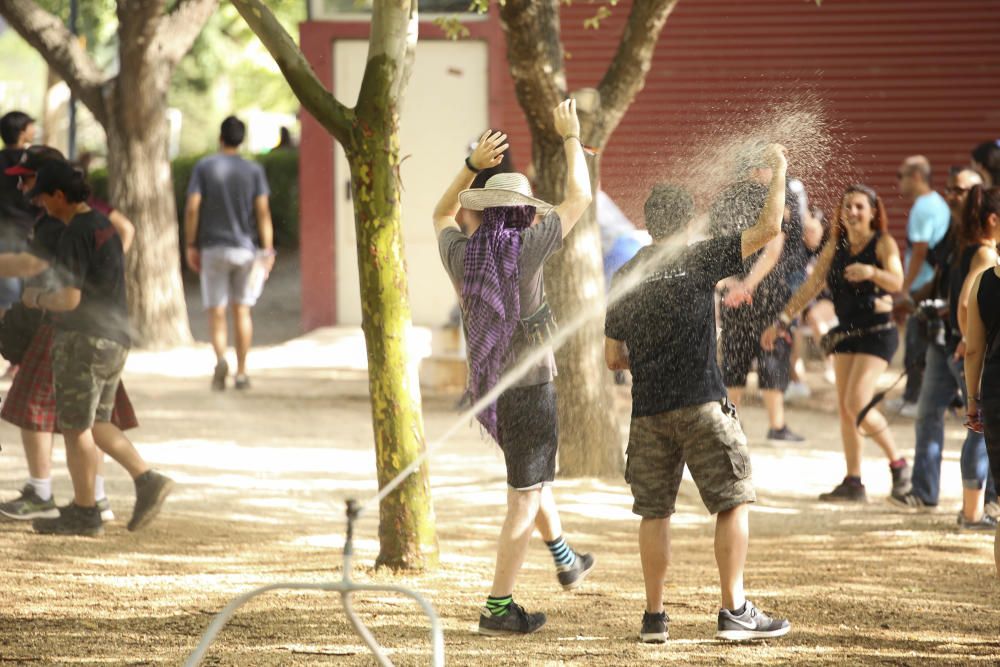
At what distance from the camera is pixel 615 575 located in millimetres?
6250

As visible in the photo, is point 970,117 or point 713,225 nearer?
point 713,225

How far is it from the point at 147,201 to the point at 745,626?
1059 cm

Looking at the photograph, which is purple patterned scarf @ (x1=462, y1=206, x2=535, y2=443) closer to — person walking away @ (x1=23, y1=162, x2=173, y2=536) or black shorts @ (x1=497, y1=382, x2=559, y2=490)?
black shorts @ (x1=497, y1=382, x2=559, y2=490)

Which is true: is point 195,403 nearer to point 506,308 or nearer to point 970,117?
point 506,308

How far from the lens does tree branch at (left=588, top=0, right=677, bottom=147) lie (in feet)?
26.3

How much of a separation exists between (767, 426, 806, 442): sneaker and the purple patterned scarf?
5.03 meters

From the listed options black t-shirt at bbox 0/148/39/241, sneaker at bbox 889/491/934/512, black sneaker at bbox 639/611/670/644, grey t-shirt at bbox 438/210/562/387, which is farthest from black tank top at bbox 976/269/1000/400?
black t-shirt at bbox 0/148/39/241

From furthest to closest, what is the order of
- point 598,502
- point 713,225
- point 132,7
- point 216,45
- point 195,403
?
point 216,45, point 132,7, point 195,403, point 598,502, point 713,225

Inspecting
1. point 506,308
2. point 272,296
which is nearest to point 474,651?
point 506,308

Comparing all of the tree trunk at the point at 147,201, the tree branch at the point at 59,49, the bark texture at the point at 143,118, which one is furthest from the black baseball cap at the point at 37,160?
the tree trunk at the point at 147,201

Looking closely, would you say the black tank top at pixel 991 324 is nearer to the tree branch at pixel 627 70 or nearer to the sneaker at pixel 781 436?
the tree branch at pixel 627 70

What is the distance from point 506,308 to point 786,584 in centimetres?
197

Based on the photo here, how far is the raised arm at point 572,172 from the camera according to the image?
5.00 metres

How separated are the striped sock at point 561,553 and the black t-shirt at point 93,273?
8.07 feet
